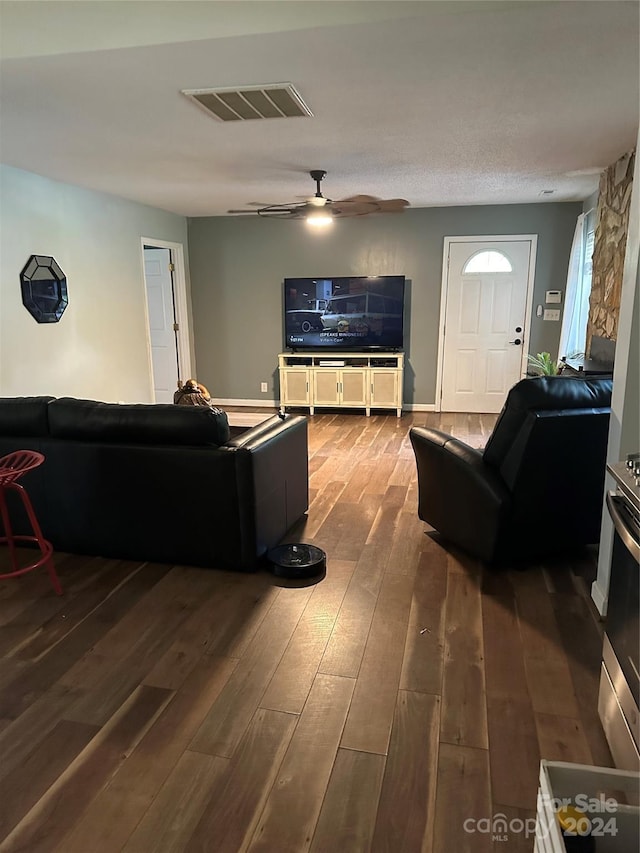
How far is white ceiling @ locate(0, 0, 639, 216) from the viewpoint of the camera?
215 centimetres

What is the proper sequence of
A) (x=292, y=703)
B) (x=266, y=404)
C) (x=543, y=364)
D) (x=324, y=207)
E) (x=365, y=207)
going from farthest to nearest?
(x=266, y=404) < (x=543, y=364) < (x=365, y=207) < (x=324, y=207) < (x=292, y=703)

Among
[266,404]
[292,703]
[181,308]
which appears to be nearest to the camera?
[292,703]

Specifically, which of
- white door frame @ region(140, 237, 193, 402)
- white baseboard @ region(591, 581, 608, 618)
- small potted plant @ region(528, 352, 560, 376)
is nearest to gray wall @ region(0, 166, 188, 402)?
white door frame @ region(140, 237, 193, 402)

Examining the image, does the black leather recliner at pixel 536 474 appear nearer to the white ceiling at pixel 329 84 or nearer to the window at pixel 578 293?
the white ceiling at pixel 329 84

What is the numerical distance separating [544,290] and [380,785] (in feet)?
19.2

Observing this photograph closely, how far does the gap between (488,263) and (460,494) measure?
14.2 ft

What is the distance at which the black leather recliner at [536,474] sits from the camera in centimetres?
262

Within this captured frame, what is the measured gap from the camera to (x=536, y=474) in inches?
105

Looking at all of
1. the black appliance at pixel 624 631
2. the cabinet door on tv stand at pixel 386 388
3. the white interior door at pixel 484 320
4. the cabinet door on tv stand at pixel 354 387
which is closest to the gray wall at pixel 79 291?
the cabinet door on tv stand at pixel 354 387

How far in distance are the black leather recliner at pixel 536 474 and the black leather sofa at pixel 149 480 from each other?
1.03 meters

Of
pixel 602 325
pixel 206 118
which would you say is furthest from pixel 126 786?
pixel 602 325

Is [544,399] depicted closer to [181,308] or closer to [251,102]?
[251,102]

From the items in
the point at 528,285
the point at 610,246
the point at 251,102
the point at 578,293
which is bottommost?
the point at 578,293

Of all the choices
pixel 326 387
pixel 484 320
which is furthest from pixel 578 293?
pixel 326 387
